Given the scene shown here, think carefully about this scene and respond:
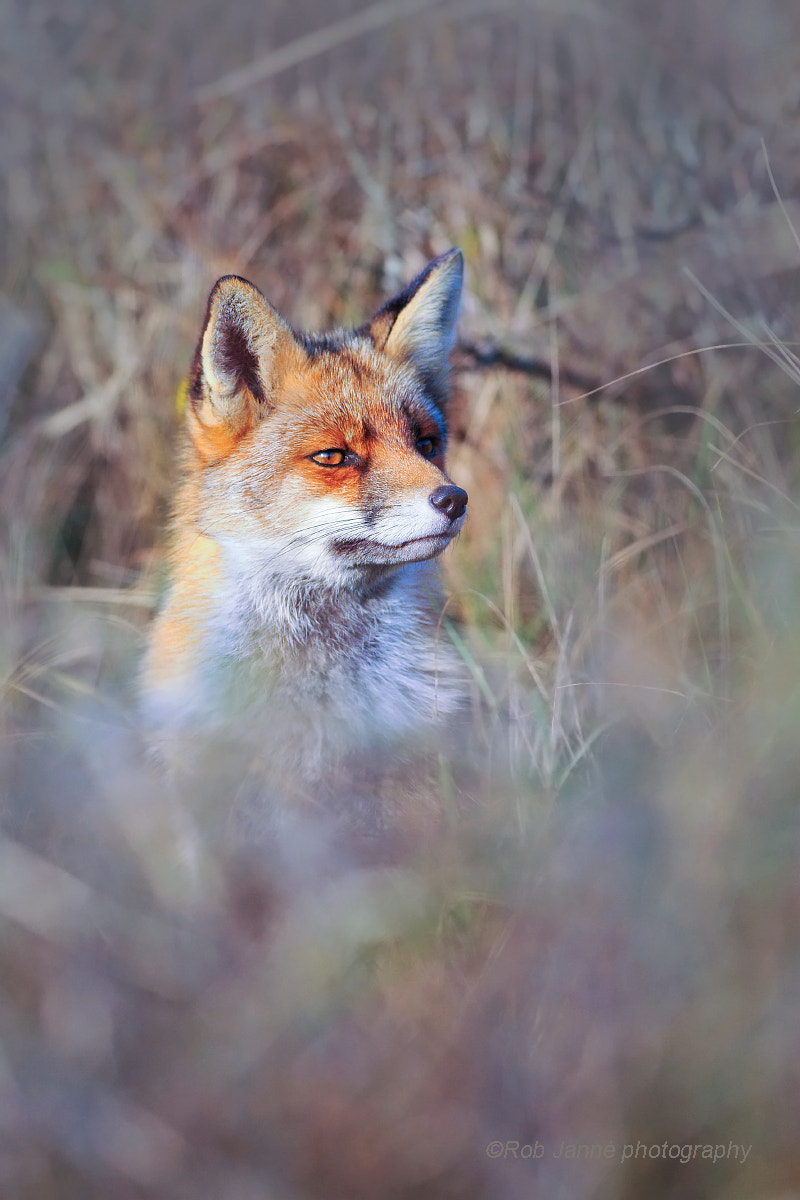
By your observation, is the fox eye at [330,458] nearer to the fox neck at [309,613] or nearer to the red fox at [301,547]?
the red fox at [301,547]

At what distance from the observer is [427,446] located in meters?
3.93

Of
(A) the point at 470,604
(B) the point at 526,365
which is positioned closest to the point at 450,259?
(A) the point at 470,604

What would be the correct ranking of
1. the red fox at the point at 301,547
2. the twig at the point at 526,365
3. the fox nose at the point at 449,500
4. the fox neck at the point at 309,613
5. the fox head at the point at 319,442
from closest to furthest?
the fox nose at the point at 449,500, the fox head at the point at 319,442, the red fox at the point at 301,547, the fox neck at the point at 309,613, the twig at the point at 526,365

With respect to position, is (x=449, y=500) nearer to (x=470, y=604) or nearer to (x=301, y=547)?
(x=301, y=547)

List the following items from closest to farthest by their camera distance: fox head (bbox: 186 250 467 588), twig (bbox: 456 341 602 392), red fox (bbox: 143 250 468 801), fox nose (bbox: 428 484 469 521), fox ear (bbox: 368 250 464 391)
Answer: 1. fox nose (bbox: 428 484 469 521)
2. fox head (bbox: 186 250 467 588)
3. red fox (bbox: 143 250 468 801)
4. fox ear (bbox: 368 250 464 391)
5. twig (bbox: 456 341 602 392)

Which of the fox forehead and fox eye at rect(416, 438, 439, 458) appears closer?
the fox forehead

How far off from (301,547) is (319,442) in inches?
14.6

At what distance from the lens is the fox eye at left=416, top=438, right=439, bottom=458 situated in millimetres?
3895

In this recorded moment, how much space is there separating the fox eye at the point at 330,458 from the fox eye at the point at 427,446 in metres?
0.34

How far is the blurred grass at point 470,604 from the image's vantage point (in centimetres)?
232

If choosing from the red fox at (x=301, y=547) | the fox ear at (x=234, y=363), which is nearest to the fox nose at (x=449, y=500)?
the red fox at (x=301, y=547)

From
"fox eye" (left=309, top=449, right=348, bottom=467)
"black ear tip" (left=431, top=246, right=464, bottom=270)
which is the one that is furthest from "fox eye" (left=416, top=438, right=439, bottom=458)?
"black ear tip" (left=431, top=246, right=464, bottom=270)

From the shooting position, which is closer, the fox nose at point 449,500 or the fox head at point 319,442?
the fox nose at point 449,500

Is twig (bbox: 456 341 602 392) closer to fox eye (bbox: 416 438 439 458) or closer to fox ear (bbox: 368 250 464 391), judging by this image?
fox ear (bbox: 368 250 464 391)
